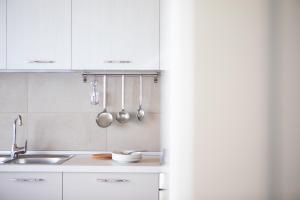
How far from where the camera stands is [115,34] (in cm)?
170

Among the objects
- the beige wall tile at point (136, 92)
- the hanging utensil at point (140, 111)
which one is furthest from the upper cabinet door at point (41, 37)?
the hanging utensil at point (140, 111)

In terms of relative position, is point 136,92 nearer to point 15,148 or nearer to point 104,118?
point 104,118

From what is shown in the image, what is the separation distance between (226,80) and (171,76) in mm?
62

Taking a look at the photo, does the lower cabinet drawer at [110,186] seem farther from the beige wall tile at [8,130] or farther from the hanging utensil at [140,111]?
the beige wall tile at [8,130]

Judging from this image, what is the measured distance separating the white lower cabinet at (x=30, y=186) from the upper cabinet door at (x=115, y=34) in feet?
2.35

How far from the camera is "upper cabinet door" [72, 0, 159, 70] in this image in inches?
66.5

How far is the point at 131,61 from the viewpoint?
1689 millimetres

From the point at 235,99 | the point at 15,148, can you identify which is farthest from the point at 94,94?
the point at 235,99

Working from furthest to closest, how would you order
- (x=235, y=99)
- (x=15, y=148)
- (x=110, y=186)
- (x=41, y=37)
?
1. (x=15, y=148)
2. (x=41, y=37)
3. (x=110, y=186)
4. (x=235, y=99)

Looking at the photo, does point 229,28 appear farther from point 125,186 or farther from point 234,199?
point 125,186

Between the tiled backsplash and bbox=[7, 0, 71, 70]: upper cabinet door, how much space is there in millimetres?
289

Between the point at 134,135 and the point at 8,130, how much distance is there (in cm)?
98

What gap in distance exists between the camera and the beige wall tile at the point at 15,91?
1982 mm

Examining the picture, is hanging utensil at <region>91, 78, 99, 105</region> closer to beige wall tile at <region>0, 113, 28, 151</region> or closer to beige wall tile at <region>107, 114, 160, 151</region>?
beige wall tile at <region>107, 114, 160, 151</region>
